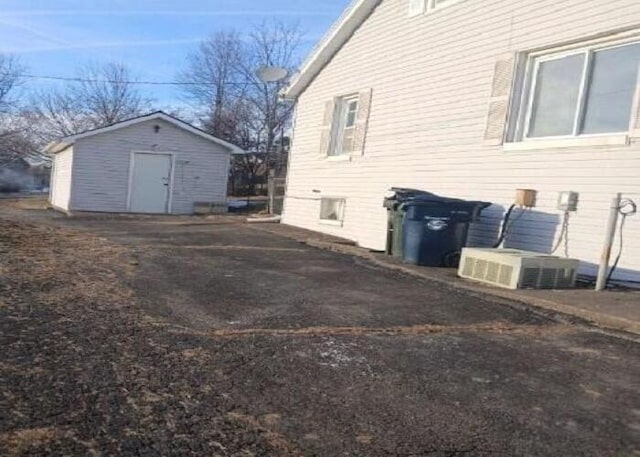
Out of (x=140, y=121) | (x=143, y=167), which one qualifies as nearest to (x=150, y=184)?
(x=143, y=167)

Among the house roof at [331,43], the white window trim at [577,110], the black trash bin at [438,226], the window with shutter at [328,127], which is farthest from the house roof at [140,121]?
the white window trim at [577,110]

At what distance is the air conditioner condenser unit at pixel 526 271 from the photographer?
742 centimetres

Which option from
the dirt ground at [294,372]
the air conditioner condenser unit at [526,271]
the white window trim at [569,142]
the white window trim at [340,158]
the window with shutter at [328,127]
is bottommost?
the dirt ground at [294,372]

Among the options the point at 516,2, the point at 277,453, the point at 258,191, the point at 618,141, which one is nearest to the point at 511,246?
the point at 618,141

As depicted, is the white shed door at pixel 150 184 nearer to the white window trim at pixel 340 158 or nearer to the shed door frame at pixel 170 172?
the shed door frame at pixel 170 172

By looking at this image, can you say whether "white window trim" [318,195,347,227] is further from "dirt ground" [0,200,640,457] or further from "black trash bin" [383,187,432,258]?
"dirt ground" [0,200,640,457]

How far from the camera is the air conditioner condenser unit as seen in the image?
24.3ft

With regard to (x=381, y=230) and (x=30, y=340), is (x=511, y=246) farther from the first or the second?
(x=30, y=340)

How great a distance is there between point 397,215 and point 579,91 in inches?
124

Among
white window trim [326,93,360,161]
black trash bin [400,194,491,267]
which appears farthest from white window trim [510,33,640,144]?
white window trim [326,93,360,161]

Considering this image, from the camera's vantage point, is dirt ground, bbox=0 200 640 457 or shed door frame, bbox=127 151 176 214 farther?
shed door frame, bbox=127 151 176 214

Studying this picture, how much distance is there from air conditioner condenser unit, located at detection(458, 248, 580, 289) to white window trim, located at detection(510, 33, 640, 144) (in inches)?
64.7

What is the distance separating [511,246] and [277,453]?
7246 mm

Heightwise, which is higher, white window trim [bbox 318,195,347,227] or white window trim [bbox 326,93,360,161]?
white window trim [bbox 326,93,360,161]
